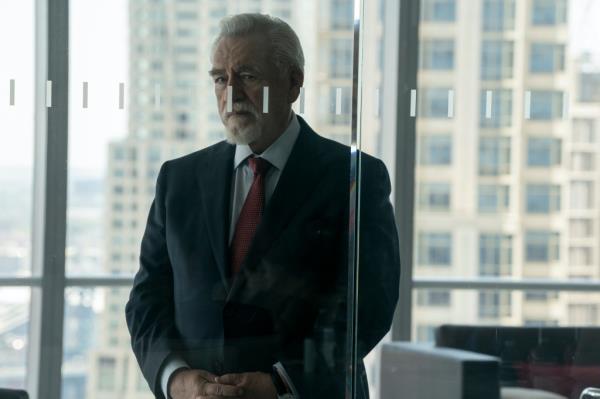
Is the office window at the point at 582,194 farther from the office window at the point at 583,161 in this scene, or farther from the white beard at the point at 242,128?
the white beard at the point at 242,128

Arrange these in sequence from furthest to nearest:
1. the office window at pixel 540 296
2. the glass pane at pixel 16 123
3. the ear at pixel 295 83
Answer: the office window at pixel 540 296 < the ear at pixel 295 83 < the glass pane at pixel 16 123

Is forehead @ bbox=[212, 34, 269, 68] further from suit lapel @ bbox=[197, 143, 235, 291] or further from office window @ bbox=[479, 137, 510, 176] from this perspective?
office window @ bbox=[479, 137, 510, 176]

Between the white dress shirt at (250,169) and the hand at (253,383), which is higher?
the white dress shirt at (250,169)

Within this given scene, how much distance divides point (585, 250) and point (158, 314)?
113cm

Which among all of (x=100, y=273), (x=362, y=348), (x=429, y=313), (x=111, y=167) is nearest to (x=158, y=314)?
(x=100, y=273)

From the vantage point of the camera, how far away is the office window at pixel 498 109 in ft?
7.68

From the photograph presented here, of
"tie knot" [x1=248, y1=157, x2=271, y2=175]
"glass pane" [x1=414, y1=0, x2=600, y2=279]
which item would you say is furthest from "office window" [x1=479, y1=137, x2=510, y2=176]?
"tie knot" [x1=248, y1=157, x2=271, y2=175]

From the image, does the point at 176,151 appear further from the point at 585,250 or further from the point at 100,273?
the point at 585,250

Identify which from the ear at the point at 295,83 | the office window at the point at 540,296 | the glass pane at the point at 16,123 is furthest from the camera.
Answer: the office window at the point at 540,296

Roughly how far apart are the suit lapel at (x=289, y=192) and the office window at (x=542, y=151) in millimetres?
554

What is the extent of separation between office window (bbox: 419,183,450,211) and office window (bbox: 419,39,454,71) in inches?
11.6

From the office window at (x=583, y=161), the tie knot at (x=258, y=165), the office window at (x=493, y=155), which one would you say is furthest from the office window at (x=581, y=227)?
the tie knot at (x=258, y=165)

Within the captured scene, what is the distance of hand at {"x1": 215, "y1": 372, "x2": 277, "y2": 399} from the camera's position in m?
2.25

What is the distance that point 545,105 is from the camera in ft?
7.82
